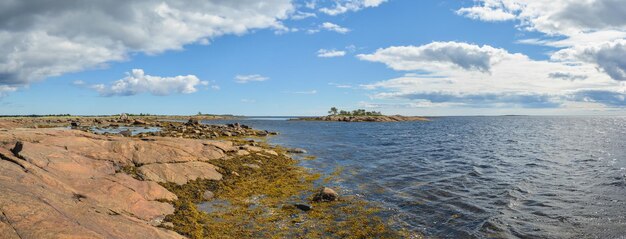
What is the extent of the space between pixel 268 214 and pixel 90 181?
279 inches

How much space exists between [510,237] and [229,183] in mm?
13972

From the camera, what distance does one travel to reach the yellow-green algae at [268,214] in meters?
13.4

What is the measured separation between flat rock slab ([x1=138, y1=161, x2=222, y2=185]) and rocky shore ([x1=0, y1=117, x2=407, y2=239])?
0.16 ft

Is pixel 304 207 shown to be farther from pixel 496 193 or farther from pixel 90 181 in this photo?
pixel 496 193

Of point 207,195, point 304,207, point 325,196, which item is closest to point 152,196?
point 207,195

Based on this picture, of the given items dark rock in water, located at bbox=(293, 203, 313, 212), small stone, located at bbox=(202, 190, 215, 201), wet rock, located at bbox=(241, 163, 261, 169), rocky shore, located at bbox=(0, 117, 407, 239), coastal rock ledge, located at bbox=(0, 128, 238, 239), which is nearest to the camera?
coastal rock ledge, located at bbox=(0, 128, 238, 239)

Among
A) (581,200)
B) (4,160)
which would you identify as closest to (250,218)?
(4,160)

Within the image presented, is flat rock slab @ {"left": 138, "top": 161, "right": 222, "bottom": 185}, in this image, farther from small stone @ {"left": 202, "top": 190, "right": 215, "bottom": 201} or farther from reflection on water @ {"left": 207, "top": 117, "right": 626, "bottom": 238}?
reflection on water @ {"left": 207, "top": 117, "right": 626, "bottom": 238}

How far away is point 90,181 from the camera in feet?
46.3

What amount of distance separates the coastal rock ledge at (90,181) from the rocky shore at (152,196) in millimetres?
31

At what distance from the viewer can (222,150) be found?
26.9 m

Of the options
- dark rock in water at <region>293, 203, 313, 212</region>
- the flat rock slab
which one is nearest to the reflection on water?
dark rock in water at <region>293, 203, 313, 212</region>

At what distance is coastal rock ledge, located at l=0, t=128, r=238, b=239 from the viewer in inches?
340

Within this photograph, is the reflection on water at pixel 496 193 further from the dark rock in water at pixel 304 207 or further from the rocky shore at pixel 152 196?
the dark rock in water at pixel 304 207
